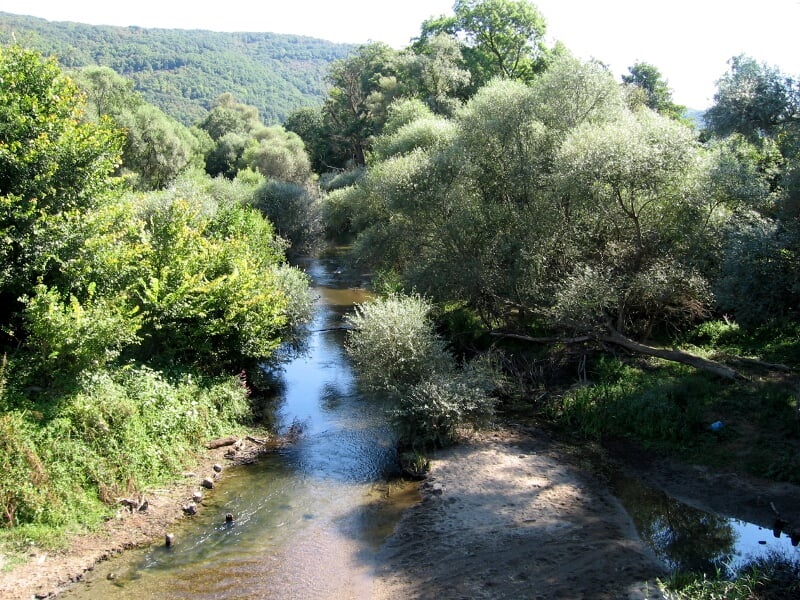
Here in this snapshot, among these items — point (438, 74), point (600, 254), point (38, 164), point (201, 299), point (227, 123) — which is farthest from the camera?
point (227, 123)

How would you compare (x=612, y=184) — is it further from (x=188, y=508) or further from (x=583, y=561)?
(x=188, y=508)

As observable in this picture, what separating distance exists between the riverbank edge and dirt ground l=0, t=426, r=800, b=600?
0.08ft

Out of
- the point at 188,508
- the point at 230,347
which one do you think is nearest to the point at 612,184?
the point at 230,347

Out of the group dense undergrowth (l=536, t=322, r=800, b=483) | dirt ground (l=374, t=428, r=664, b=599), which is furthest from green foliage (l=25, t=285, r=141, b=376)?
A: dense undergrowth (l=536, t=322, r=800, b=483)

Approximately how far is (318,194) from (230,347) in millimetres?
34429

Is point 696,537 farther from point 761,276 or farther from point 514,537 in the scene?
point 761,276

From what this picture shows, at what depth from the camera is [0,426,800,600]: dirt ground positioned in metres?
11.1

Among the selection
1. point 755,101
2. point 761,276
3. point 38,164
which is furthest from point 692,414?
point 38,164

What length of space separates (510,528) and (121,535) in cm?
833

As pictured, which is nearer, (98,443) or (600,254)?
(98,443)

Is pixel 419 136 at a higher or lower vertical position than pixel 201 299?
higher

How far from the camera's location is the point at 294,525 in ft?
44.4

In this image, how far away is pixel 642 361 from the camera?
19594mm

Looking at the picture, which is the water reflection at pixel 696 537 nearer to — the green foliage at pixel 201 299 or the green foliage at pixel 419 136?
the green foliage at pixel 201 299
